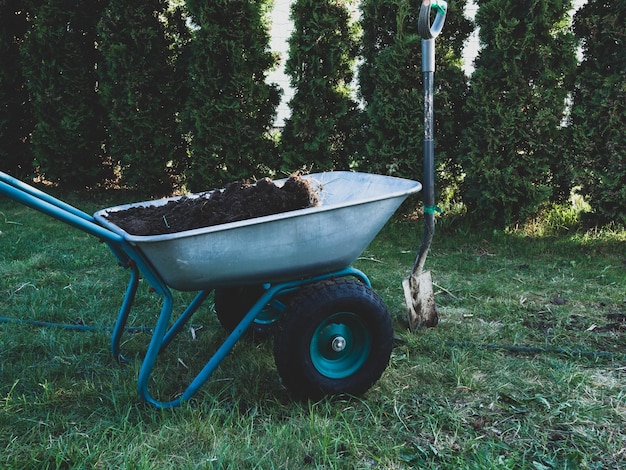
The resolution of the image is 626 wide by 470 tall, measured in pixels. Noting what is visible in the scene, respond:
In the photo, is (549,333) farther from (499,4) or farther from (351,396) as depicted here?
(499,4)

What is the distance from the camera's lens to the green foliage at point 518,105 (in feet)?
14.3

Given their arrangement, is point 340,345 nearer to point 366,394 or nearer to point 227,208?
point 366,394

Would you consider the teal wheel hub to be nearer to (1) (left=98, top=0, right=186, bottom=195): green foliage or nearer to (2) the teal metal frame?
(2) the teal metal frame

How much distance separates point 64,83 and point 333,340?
181 inches

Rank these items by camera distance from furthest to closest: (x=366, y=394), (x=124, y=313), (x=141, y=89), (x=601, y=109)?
(x=141, y=89) < (x=601, y=109) < (x=124, y=313) < (x=366, y=394)

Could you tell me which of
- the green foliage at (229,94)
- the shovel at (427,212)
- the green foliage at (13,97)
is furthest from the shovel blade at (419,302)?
the green foliage at (13,97)

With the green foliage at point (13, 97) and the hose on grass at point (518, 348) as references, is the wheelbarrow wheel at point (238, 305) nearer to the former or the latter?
the hose on grass at point (518, 348)

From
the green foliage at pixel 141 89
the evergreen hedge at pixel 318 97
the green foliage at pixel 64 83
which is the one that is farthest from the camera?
the green foliage at pixel 64 83

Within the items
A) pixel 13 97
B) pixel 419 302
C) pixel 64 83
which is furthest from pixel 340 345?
pixel 13 97

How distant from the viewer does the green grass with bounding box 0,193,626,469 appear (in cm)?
195

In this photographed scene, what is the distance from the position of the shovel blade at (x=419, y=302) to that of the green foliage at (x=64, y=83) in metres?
4.10

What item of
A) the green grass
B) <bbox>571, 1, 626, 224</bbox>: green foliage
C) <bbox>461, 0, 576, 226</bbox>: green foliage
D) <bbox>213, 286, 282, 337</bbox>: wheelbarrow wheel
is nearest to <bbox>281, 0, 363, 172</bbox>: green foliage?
<bbox>461, 0, 576, 226</bbox>: green foliage

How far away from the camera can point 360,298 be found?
2.22 m

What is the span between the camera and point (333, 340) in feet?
7.48
